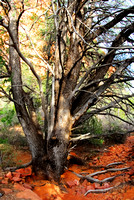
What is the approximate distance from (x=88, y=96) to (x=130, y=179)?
2.30 m

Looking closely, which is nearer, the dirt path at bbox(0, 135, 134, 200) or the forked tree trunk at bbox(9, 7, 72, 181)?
the dirt path at bbox(0, 135, 134, 200)

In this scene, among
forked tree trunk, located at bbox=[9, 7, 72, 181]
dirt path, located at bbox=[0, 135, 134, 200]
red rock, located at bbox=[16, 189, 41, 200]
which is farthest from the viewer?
forked tree trunk, located at bbox=[9, 7, 72, 181]

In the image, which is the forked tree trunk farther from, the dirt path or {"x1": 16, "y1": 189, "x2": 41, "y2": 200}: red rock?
{"x1": 16, "y1": 189, "x2": 41, "y2": 200}: red rock

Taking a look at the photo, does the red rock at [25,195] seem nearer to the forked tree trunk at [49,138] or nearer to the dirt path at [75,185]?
the dirt path at [75,185]

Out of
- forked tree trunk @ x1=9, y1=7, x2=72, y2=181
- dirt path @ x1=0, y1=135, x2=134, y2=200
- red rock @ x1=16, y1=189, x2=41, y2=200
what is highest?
forked tree trunk @ x1=9, y1=7, x2=72, y2=181

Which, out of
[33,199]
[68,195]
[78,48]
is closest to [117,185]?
[68,195]

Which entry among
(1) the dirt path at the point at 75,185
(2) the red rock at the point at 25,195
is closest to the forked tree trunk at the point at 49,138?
(1) the dirt path at the point at 75,185

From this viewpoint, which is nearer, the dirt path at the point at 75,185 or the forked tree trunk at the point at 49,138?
the dirt path at the point at 75,185

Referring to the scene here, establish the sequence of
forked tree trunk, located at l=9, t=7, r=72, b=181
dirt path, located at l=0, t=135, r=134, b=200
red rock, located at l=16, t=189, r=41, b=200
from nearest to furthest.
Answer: red rock, located at l=16, t=189, r=41, b=200 < dirt path, located at l=0, t=135, r=134, b=200 < forked tree trunk, located at l=9, t=7, r=72, b=181

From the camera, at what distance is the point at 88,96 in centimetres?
440

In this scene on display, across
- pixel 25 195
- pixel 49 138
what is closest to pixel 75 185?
pixel 49 138

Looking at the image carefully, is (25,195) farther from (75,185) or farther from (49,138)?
(75,185)

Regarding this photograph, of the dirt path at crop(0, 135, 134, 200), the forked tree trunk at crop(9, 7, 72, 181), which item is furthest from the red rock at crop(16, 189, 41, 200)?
the forked tree trunk at crop(9, 7, 72, 181)

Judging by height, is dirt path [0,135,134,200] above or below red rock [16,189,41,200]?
below
